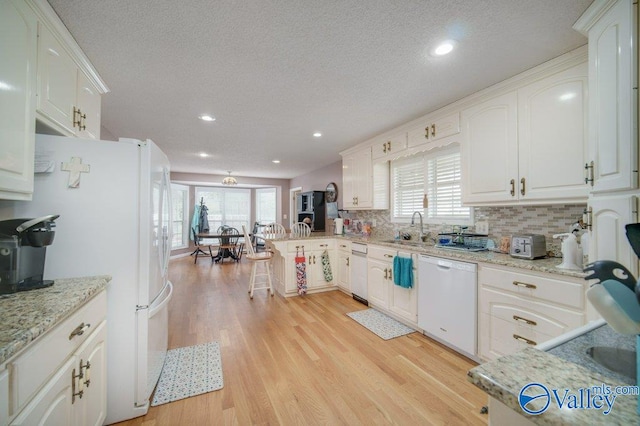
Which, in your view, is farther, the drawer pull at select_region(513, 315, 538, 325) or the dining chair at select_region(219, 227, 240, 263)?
the dining chair at select_region(219, 227, 240, 263)

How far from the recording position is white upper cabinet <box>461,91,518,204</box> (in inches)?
83.0

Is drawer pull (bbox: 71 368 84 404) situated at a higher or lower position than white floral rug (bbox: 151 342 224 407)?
higher

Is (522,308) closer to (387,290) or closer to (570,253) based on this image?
(570,253)

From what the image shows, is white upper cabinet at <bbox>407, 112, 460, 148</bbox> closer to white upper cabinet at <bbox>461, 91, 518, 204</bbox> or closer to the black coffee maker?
white upper cabinet at <bbox>461, 91, 518, 204</bbox>

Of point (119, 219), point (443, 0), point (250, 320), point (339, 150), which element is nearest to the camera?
point (443, 0)

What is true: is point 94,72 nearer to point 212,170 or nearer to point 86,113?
point 86,113

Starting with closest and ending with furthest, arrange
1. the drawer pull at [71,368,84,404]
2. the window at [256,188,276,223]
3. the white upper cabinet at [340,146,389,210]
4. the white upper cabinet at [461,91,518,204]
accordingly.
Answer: the drawer pull at [71,368,84,404] < the white upper cabinet at [461,91,518,204] < the white upper cabinet at [340,146,389,210] < the window at [256,188,276,223]

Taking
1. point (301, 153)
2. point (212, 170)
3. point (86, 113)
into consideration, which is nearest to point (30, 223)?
point (86, 113)

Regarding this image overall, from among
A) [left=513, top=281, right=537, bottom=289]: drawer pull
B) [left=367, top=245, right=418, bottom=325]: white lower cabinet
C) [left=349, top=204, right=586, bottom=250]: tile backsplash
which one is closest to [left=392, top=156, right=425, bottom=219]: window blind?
[left=349, top=204, right=586, bottom=250]: tile backsplash

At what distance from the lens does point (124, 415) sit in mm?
1539

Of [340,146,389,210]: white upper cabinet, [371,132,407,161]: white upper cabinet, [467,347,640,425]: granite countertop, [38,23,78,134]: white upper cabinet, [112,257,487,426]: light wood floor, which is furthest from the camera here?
[340,146,389,210]: white upper cabinet

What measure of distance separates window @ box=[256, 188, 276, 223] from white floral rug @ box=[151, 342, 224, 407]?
627 centimetres

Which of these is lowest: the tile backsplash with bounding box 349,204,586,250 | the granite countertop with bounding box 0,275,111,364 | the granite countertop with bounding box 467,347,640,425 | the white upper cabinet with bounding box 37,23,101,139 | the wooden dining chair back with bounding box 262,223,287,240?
the granite countertop with bounding box 0,275,111,364

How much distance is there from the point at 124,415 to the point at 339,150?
13.4ft
